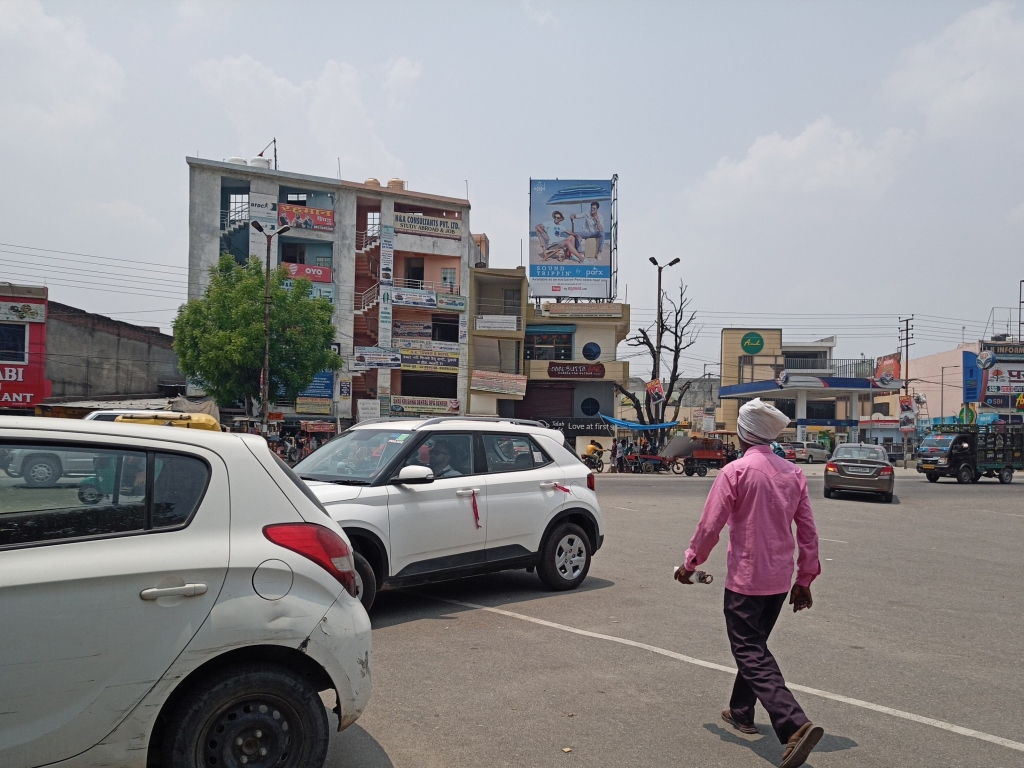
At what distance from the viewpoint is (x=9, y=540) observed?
307 centimetres

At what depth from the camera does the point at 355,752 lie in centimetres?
429

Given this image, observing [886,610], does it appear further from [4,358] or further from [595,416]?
[595,416]

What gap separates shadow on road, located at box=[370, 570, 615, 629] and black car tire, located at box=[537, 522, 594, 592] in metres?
0.10

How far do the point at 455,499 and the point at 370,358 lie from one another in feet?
121

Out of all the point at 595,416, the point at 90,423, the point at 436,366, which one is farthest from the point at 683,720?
the point at 595,416

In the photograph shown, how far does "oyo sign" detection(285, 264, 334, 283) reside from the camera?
42312 mm

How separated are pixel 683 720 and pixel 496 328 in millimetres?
42026

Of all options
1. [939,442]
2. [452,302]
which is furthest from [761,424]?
[452,302]

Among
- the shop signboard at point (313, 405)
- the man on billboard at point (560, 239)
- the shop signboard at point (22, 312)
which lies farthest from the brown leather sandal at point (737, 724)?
the man on billboard at point (560, 239)

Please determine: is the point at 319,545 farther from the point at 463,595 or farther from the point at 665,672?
the point at 463,595

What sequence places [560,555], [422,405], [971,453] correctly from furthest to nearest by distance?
[422,405] → [971,453] → [560,555]

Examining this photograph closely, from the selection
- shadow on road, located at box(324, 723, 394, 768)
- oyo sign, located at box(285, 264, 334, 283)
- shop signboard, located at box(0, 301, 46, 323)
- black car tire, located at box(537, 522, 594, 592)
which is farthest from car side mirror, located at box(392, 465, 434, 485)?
oyo sign, located at box(285, 264, 334, 283)

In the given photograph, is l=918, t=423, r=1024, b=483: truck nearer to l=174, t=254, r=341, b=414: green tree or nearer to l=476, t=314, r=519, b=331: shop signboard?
l=476, t=314, r=519, b=331: shop signboard

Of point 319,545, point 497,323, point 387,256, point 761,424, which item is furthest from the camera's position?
point 497,323
